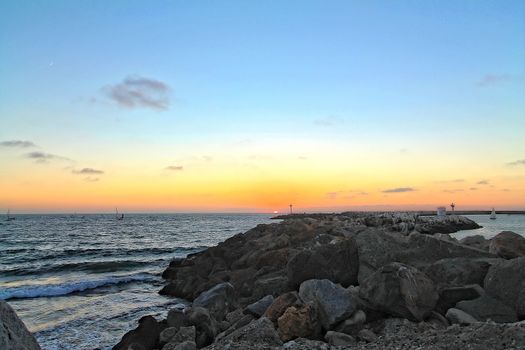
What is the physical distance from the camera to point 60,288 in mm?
18375

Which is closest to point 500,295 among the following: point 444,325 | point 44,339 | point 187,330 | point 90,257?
point 444,325

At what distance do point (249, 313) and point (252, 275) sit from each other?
505 cm

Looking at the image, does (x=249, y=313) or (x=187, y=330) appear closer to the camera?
(x=187, y=330)

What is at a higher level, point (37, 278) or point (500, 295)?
point (500, 295)

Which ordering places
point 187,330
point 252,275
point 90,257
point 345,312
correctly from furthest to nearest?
1. point 90,257
2. point 252,275
3. point 187,330
4. point 345,312

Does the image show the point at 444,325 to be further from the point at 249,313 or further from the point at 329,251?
the point at 249,313

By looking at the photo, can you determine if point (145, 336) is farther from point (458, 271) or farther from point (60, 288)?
point (60, 288)

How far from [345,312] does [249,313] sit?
239cm

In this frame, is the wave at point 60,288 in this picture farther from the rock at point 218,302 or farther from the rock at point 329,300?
the rock at point 329,300

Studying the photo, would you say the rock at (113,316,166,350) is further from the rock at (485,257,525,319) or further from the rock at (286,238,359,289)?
the rock at (485,257,525,319)

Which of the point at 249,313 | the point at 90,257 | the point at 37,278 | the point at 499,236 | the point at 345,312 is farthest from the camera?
the point at 90,257

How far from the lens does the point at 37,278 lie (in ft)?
73.2

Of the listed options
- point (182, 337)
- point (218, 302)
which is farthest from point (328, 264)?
point (182, 337)

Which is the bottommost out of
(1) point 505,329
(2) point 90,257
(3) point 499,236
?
(2) point 90,257
